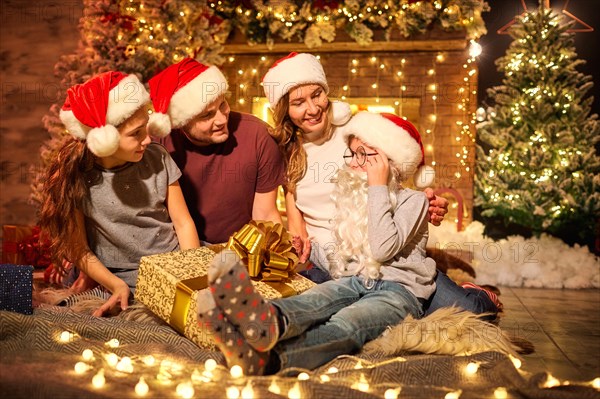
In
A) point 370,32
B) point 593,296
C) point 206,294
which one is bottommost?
point 593,296

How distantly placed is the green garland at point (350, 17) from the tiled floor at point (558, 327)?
7.31ft

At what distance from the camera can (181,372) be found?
5.91 feet

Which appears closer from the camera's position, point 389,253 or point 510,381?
point 510,381

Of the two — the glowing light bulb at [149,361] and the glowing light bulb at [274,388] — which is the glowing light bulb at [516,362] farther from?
the glowing light bulb at [149,361]

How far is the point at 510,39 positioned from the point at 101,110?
4062 mm

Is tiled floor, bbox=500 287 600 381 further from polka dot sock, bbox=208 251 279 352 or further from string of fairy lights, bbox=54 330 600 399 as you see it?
polka dot sock, bbox=208 251 279 352

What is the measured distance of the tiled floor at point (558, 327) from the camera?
2215mm

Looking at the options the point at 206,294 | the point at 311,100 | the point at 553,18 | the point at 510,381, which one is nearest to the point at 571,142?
the point at 553,18

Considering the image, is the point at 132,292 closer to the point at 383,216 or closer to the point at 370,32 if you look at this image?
the point at 383,216

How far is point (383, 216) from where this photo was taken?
2.24 m

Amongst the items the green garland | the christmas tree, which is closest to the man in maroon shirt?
the green garland

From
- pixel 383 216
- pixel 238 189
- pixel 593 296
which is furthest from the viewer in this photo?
pixel 593 296

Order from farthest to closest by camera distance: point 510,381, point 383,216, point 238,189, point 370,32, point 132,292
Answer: point 370,32 → point 238,189 → point 132,292 → point 383,216 → point 510,381

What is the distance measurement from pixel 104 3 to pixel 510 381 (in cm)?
393
